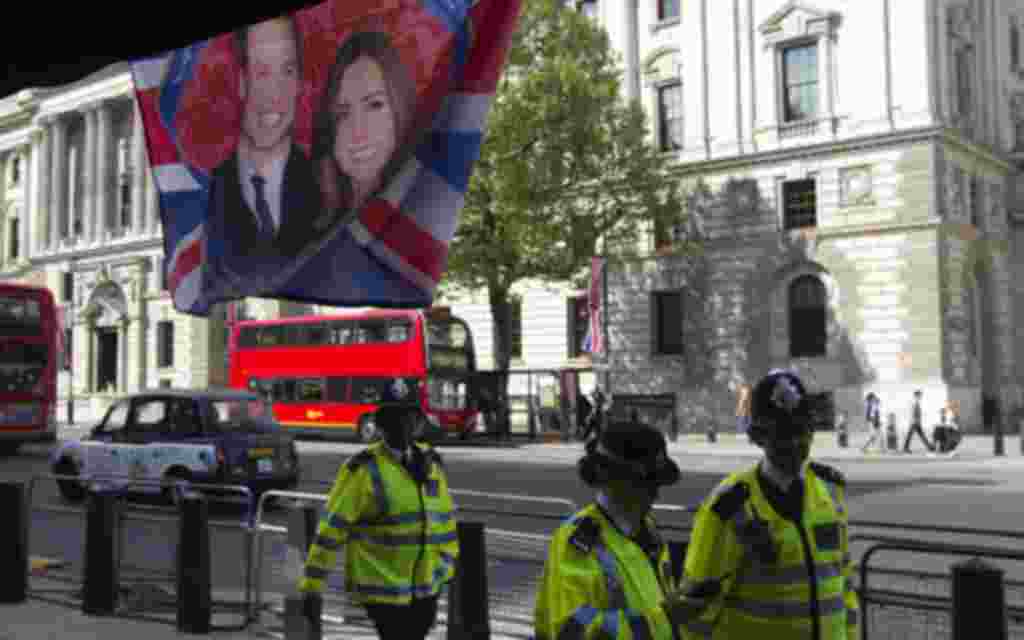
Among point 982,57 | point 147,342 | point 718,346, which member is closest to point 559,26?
point 718,346

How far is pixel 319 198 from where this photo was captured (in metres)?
3.52

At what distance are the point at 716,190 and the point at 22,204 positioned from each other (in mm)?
49333

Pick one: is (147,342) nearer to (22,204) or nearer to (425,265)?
(22,204)

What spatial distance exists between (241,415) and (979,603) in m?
12.4

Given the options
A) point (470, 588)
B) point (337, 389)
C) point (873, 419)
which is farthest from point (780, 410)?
point (337, 389)

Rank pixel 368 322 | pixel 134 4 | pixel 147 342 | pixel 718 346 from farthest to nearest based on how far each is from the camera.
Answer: pixel 147 342 → pixel 718 346 → pixel 368 322 → pixel 134 4

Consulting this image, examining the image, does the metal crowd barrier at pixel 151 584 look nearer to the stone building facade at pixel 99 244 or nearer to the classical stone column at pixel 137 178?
the stone building facade at pixel 99 244

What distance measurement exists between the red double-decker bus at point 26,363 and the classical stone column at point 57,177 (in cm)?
4391

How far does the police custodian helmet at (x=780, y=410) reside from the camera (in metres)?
3.29

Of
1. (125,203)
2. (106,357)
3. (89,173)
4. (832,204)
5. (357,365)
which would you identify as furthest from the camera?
(89,173)

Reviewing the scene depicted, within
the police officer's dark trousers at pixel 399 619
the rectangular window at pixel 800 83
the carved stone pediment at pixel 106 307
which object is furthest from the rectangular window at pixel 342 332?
the carved stone pediment at pixel 106 307

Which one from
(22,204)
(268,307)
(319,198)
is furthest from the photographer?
(22,204)

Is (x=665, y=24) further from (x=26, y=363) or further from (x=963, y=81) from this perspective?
(x=26, y=363)

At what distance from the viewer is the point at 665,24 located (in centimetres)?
4038
